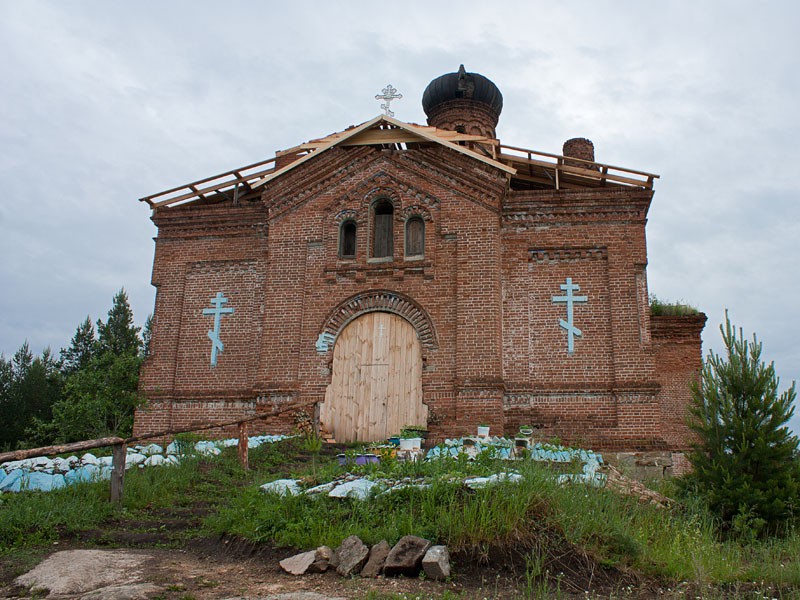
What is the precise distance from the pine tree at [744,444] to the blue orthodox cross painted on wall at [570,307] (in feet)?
13.6

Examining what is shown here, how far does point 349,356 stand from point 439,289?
224 centimetres

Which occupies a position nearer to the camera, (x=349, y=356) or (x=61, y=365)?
(x=349, y=356)

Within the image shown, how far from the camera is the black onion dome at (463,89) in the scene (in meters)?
22.5

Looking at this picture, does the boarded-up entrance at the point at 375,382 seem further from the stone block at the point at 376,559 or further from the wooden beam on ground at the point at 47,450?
the stone block at the point at 376,559

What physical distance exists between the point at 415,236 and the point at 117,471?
26.3ft

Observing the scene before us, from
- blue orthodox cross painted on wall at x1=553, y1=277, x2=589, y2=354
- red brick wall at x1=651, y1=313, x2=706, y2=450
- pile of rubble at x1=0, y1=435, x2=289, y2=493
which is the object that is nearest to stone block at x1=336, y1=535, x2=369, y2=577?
Result: pile of rubble at x1=0, y1=435, x2=289, y2=493

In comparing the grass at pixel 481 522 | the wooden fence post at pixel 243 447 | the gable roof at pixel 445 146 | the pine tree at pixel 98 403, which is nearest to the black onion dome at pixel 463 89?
the gable roof at pixel 445 146

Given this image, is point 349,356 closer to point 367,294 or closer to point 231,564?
point 367,294

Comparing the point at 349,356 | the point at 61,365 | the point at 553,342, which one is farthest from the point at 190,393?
the point at 61,365

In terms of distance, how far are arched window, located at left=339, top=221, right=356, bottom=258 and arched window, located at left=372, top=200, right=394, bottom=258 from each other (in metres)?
0.48

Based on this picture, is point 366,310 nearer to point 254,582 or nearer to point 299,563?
point 299,563

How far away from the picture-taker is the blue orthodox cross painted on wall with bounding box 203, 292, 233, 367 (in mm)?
15500

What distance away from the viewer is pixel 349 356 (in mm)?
14383

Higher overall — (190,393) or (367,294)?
(367,294)
